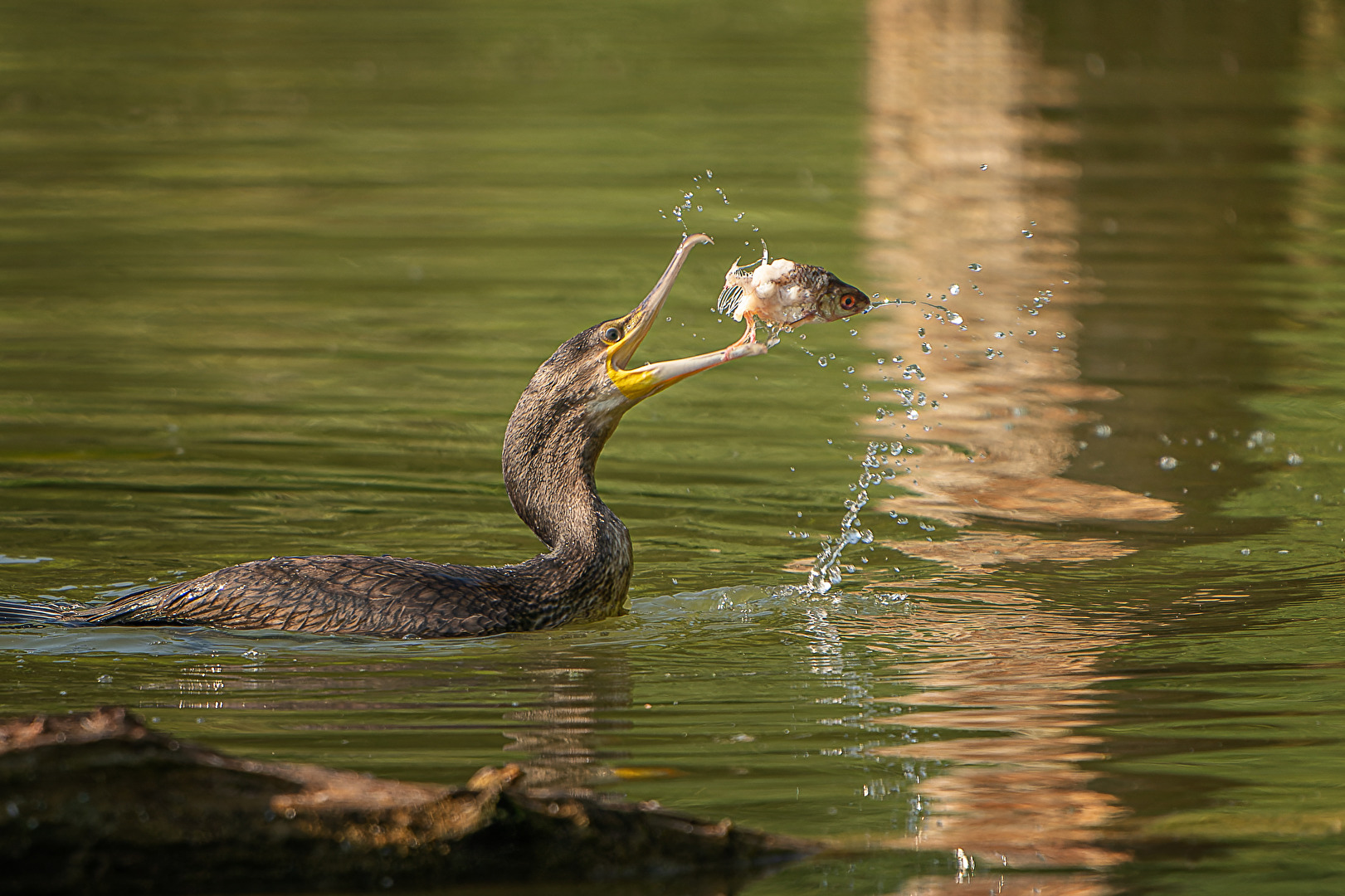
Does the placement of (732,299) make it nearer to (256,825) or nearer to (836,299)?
(836,299)

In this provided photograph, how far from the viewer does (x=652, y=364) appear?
658cm

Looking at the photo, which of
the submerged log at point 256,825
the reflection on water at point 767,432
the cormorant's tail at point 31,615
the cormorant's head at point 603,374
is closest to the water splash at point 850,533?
the reflection on water at point 767,432

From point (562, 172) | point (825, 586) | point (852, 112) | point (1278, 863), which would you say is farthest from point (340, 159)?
point (1278, 863)

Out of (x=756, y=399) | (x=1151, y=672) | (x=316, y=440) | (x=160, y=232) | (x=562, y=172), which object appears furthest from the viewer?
(x=562, y=172)

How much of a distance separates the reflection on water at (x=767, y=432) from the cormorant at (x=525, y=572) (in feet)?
0.46

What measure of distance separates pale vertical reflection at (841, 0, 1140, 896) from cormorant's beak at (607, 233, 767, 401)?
1107mm

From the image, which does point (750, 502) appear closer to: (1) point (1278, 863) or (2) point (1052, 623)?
(2) point (1052, 623)

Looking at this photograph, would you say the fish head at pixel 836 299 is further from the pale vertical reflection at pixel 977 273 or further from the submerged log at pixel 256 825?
the submerged log at pixel 256 825

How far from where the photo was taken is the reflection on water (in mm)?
5199

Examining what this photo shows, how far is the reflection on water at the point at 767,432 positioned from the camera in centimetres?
520

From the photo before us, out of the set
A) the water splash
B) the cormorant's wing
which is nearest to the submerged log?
the cormorant's wing

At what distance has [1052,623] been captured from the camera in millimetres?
6691

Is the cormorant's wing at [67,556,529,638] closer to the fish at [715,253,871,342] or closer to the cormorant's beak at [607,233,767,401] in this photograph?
the cormorant's beak at [607,233,767,401]

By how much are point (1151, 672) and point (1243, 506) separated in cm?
250
